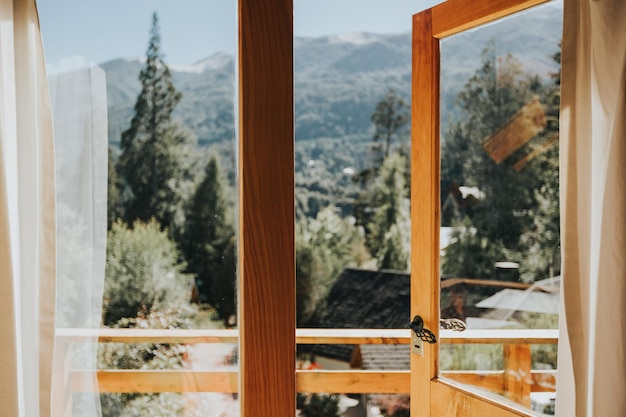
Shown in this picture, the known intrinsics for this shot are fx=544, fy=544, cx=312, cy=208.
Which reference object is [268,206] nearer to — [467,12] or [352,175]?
[467,12]

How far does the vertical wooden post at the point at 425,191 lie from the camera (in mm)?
1925

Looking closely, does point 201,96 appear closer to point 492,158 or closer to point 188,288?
point 188,288

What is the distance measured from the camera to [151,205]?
1906 mm

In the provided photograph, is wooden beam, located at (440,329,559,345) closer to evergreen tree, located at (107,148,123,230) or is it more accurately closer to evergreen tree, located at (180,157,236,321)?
evergreen tree, located at (180,157,236,321)

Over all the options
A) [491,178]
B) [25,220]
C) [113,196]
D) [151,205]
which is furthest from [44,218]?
[491,178]

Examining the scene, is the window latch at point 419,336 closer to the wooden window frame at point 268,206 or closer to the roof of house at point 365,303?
the wooden window frame at point 268,206

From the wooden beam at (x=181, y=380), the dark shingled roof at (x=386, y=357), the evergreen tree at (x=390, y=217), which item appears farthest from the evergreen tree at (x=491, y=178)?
the evergreen tree at (x=390, y=217)

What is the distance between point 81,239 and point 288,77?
2.90ft

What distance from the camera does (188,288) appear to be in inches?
76.1

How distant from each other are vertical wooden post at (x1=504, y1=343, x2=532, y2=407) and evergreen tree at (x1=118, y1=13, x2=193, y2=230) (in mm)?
1211

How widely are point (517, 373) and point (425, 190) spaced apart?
68cm

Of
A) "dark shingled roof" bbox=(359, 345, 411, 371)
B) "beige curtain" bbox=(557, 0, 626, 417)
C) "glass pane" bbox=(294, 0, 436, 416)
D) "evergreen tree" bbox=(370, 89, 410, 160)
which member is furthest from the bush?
"evergreen tree" bbox=(370, 89, 410, 160)

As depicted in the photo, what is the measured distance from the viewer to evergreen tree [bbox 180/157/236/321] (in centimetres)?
192

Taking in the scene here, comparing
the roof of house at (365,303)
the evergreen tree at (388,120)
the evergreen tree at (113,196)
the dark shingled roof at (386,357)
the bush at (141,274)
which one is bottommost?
the dark shingled roof at (386,357)
